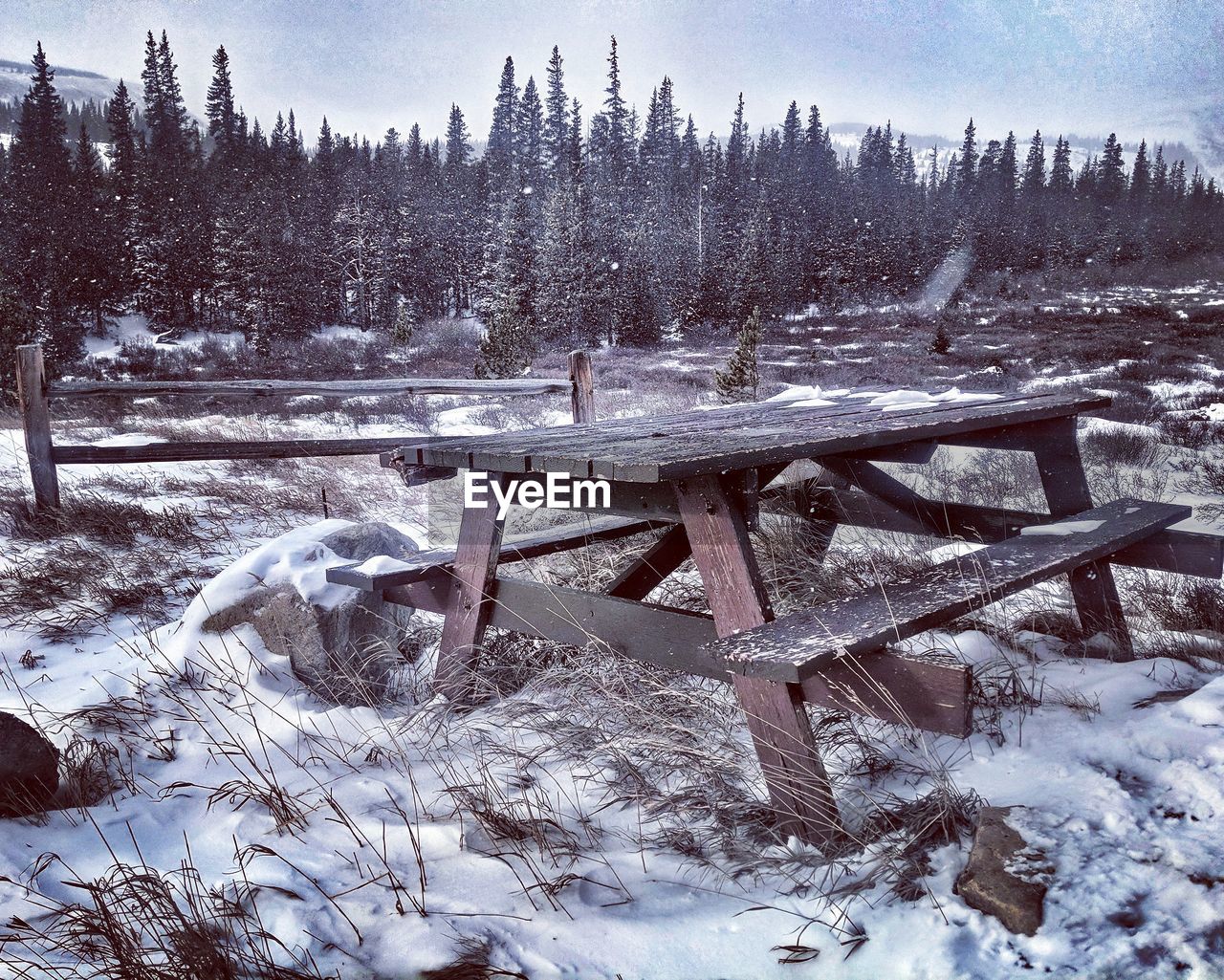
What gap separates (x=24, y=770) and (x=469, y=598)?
4.17ft

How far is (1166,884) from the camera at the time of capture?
151cm

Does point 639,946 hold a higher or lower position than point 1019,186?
lower

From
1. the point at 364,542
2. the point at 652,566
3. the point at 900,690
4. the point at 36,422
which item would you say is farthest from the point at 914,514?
the point at 36,422

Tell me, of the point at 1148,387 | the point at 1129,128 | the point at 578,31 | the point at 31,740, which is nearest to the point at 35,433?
the point at 31,740

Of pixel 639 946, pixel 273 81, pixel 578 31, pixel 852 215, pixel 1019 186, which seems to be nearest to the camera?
pixel 639 946

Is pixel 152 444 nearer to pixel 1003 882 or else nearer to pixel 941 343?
pixel 1003 882

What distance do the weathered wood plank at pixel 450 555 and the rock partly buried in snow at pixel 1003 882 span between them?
5.74 feet

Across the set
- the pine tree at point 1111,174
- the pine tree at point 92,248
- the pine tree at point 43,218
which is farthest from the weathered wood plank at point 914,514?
the pine tree at point 92,248

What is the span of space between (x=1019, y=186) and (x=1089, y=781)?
23.8 meters

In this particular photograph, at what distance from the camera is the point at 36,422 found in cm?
534

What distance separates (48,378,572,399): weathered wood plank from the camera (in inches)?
220

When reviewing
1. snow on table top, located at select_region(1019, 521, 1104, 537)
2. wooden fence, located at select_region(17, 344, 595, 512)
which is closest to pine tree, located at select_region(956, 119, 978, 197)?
wooden fence, located at select_region(17, 344, 595, 512)

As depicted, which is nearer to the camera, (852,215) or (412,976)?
(412,976)

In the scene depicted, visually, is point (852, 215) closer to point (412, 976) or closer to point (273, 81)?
point (273, 81)
